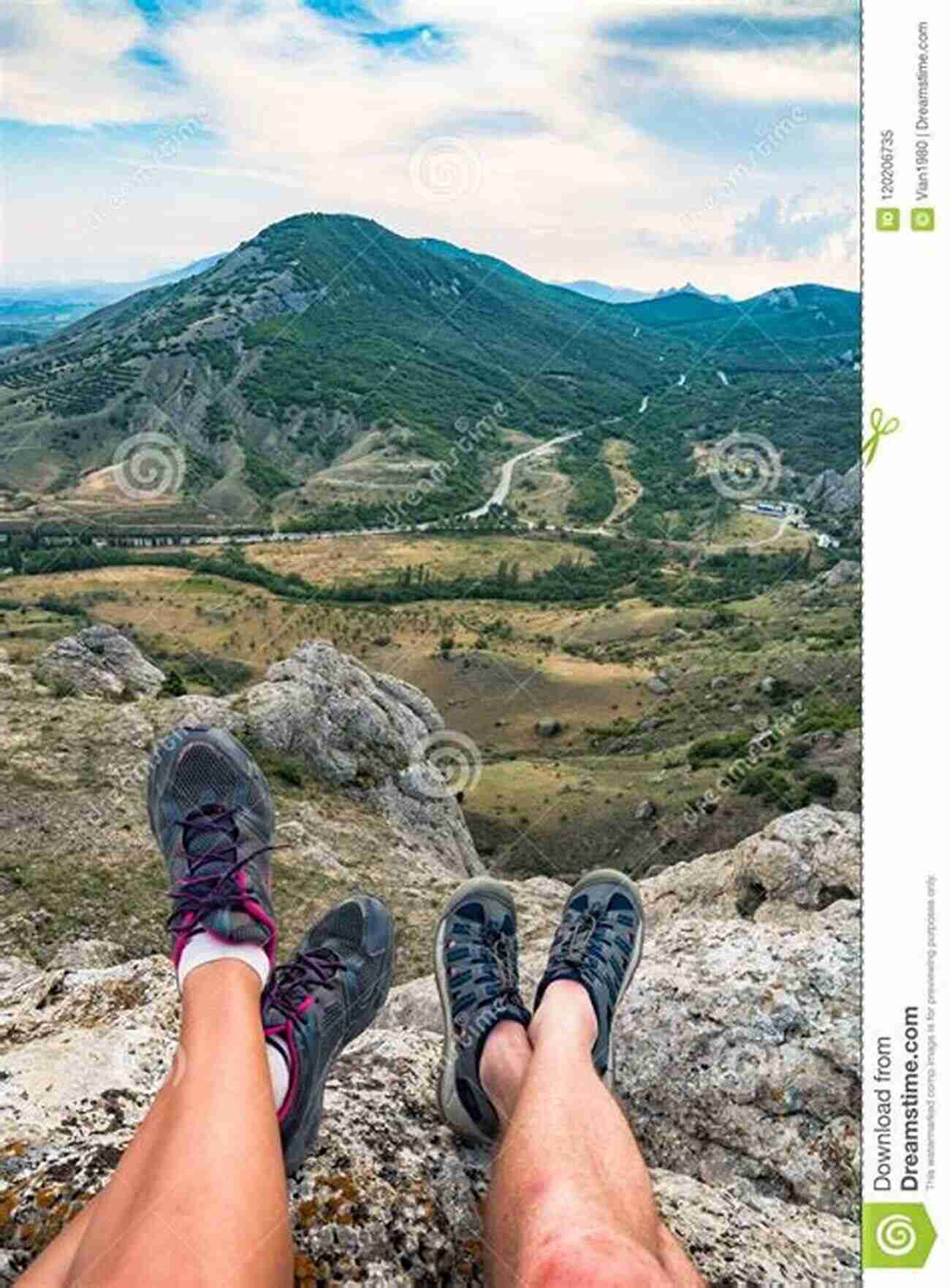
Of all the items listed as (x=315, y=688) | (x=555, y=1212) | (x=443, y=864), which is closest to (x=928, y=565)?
(x=555, y=1212)

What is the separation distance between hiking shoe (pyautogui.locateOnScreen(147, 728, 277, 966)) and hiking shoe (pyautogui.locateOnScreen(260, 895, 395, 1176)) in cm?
A: 30

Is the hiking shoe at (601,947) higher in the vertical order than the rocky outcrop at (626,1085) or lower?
higher

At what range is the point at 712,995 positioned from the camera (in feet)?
19.1

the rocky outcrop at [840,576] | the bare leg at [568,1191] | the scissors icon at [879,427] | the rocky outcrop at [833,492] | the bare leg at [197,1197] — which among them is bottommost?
the rocky outcrop at [840,576]

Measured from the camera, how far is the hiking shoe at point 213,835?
4.42 meters

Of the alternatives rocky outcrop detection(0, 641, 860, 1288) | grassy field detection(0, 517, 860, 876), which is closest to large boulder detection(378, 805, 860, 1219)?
rocky outcrop detection(0, 641, 860, 1288)

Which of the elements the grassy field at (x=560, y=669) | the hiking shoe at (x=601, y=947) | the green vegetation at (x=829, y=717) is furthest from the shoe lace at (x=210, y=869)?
the green vegetation at (x=829, y=717)

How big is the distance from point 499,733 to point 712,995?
52.4 m

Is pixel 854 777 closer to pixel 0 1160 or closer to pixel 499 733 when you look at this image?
pixel 0 1160

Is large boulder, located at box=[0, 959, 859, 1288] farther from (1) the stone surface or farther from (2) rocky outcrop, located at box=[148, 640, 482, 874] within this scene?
(2) rocky outcrop, located at box=[148, 640, 482, 874]

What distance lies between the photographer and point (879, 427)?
5.31 meters

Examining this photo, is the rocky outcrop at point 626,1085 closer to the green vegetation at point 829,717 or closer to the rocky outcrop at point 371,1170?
the rocky outcrop at point 371,1170

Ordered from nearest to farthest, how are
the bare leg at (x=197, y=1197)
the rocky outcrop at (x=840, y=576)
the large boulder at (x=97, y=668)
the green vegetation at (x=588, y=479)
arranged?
the bare leg at (x=197, y=1197), the large boulder at (x=97, y=668), the rocky outcrop at (x=840, y=576), the green vegetation at (x=588, y=479)

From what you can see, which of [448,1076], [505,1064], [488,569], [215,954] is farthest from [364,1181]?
[488,569]
